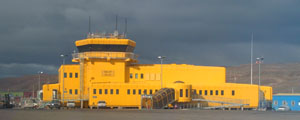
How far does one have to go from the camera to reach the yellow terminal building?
67.9 m

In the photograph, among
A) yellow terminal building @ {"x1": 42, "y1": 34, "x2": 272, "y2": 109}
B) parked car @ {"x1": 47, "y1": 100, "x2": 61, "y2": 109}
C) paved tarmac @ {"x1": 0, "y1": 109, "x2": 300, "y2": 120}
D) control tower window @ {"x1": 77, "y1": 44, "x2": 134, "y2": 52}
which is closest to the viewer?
paved tarmac @ {"x1": 0, "y1": 109, "x2": 300, "y2": 120}

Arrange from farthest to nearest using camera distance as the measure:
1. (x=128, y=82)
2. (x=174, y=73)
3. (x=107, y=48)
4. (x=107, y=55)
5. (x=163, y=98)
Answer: (x=174, y=73) < (x=128, y=82) < (x=107, y=48) < (x=107, y=55) < (x=163, y=98)

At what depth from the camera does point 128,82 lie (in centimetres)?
7306

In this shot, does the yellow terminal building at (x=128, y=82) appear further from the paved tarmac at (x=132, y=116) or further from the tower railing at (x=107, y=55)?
the paved tarmac at (x=132, y=116)

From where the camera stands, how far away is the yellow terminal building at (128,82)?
6788 cm

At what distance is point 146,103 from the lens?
65500mm

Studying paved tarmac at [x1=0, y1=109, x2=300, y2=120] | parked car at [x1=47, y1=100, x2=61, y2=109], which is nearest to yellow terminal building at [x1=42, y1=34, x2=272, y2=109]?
parked car at [x1=47, y1=100, x2=61, y2=109]

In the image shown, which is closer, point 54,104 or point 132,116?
point 132,116

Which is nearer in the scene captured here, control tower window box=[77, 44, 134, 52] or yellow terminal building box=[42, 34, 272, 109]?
yellow terminal building box=[42, 34, 272, 109]

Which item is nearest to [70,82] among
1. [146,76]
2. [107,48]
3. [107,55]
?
[107,55]

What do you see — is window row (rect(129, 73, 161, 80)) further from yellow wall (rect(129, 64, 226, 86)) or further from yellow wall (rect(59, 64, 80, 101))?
yellow wall (rect(59, 64, 80, 101))

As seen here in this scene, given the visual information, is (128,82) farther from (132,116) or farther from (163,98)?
(132,116)

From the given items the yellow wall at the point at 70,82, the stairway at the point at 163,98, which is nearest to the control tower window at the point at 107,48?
the yellow wall at the point at 70,82

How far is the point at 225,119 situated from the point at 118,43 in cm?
3668
